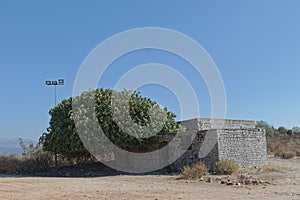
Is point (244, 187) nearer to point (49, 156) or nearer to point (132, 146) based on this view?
point (132, 146)

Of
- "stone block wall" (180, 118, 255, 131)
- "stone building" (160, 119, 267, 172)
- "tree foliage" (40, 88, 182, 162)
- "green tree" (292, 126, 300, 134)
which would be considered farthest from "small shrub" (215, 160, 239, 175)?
"green tree" (292, 126, 300, 134)

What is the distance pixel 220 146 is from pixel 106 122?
653cm

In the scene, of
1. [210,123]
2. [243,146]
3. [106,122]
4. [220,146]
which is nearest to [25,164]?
[106,122]

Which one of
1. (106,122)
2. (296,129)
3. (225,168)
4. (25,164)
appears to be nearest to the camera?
(225,168)

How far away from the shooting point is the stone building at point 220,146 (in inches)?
770

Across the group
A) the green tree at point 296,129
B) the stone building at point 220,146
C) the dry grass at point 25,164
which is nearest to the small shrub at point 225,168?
the stone building at point 220,146

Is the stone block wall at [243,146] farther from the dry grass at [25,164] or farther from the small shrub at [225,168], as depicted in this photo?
the dry grass at [25,164]

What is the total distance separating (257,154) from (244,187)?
29.1 feet

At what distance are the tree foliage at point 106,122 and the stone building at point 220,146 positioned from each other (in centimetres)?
146

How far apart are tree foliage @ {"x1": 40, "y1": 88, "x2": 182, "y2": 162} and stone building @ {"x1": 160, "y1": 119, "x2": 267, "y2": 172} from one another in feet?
4.78

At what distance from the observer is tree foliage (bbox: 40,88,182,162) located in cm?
1997

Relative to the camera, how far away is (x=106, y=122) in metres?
20.0

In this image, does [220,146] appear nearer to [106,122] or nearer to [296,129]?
[106,122]

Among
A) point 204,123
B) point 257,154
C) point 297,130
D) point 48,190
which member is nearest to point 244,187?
point 48,190
